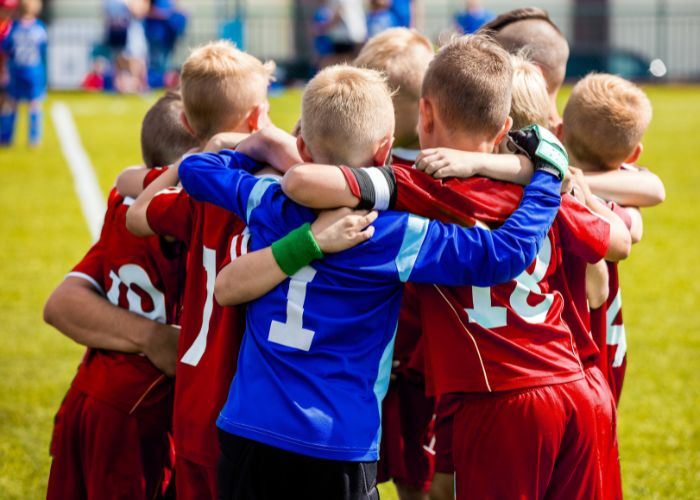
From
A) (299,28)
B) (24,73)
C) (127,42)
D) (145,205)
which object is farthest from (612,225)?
(299,28)

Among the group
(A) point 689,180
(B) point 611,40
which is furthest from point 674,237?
(B) point 611,40

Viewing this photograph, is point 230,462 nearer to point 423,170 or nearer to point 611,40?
point 423,170

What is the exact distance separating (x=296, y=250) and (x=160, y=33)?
21.4 meters

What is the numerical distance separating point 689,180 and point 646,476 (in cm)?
812

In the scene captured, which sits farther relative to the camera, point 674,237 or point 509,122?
point 674,237

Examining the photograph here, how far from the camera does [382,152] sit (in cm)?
275

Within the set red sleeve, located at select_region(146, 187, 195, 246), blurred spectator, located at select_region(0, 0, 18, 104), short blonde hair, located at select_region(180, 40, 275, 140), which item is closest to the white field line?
blurred spectator, located at select_region(0, 0, 18, 104)

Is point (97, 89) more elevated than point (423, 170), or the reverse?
point (423, 170)

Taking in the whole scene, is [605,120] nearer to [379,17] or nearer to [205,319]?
[205,319]

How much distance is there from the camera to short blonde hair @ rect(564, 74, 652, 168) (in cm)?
318

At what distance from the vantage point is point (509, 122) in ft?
9.22

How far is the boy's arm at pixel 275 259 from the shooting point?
256 cm

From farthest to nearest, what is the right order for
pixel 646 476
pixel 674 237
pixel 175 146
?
pixel 674 237, pixel 646 476, pixel 175 146

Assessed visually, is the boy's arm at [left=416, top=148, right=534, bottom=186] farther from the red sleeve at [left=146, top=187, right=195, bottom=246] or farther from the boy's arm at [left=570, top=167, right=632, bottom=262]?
the red sleeve at [left=146, top=187, right=195, bottom=246]
